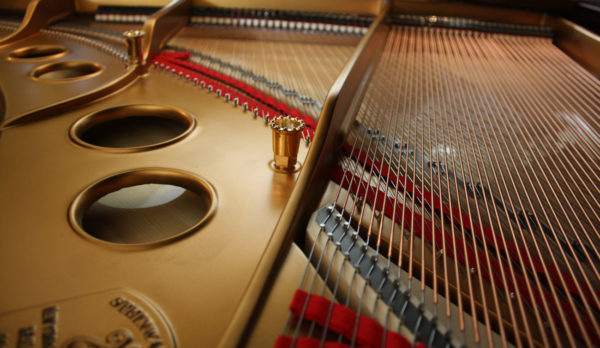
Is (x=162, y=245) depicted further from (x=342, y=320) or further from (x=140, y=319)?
(x=342, y=320)

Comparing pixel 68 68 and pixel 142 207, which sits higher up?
pixel 68 68

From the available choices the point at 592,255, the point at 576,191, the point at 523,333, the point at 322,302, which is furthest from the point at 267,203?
the point at 576,191

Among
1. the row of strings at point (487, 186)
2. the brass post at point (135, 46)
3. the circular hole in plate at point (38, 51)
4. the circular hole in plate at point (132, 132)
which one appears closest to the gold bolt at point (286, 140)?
the row of strings at point (487, 186)

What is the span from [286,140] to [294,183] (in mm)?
148

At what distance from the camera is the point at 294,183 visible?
149 centimetres

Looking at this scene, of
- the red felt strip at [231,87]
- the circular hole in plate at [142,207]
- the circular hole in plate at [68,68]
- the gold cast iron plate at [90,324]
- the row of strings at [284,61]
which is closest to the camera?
the gold cast iron plate at [90,324]

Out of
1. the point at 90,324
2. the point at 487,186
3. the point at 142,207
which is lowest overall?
the point at 90,324

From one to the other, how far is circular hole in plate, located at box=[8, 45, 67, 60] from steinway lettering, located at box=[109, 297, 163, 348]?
2132mm

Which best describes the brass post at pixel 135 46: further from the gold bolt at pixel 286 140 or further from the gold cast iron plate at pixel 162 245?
the gold bolt at pixel 286 140

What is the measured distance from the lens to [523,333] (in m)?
1.04

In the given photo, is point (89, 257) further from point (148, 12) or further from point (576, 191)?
point (148, 12)

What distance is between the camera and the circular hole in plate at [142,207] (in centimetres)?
143

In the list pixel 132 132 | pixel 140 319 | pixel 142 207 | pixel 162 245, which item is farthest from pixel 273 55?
pixel 140 319

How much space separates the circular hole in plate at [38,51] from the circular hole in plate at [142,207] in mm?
1340
